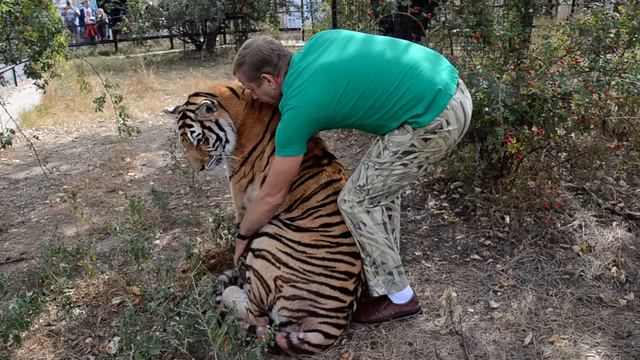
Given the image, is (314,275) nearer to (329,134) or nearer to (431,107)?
(431,107)

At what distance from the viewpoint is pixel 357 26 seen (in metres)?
6.75

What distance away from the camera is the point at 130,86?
1009 cm

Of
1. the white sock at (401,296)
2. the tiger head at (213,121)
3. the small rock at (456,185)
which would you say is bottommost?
the white sock at (401,296)

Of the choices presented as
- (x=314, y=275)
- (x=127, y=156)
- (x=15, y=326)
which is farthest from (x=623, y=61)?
(x=127, y=156)

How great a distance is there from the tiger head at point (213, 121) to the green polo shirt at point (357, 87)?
505 mm

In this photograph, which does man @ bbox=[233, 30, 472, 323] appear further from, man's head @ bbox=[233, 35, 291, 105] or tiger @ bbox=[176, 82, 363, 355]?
tiger @ bbox=[176, 82, 363, 355]

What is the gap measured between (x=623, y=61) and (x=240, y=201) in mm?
3022

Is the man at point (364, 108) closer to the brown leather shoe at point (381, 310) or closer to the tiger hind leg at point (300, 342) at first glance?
the brown leather shoe at point (381, 310)

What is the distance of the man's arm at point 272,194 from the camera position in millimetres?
2746

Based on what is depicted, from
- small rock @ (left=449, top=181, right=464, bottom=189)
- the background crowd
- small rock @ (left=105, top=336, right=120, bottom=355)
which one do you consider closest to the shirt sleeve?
small rock @ (left=105, top=336, right=120, bottom=355)

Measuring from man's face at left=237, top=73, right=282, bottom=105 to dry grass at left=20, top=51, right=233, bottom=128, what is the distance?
2.89 metres

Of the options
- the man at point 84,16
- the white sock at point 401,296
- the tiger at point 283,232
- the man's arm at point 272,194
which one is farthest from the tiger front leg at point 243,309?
the man at point 84,16

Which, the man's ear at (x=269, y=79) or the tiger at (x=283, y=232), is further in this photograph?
the tiger at (x=283, y=232)

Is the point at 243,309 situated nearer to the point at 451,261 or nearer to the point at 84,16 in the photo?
the point at 451,261
